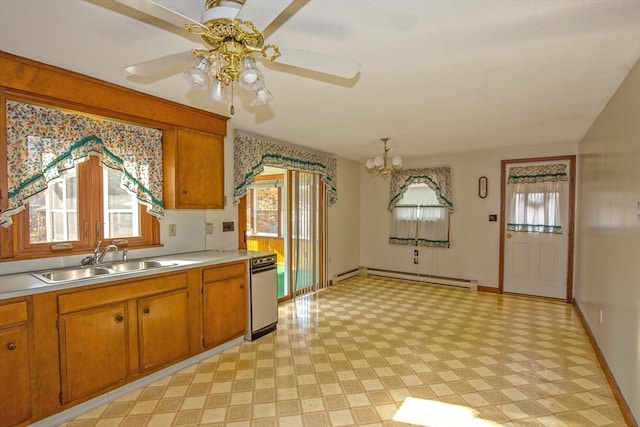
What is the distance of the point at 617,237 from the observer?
97.0 inches

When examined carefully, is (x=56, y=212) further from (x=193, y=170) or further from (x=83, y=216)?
(x=193, y=170)

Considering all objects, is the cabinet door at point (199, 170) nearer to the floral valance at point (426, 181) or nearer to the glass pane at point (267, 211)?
the glass pane at point (267, 211)

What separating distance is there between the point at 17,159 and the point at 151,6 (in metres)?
1.86

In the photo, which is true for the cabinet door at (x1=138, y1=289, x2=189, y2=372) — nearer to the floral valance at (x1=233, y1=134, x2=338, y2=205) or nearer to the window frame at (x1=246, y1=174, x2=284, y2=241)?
the floral valance at (x1=233, y1=134, x2=338, y2=205)

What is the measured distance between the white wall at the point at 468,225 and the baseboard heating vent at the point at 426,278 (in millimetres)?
64

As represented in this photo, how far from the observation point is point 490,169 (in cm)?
523

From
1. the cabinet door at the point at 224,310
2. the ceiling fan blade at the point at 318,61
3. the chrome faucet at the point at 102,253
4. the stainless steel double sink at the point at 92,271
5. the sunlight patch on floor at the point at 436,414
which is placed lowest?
the sunlight patch on floor at the point at 436,414

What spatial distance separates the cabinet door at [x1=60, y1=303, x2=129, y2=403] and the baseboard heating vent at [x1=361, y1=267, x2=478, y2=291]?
15.4ft

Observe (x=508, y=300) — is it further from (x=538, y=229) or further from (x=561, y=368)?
(x=561, y=368)

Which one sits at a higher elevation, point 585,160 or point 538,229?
point 585,160

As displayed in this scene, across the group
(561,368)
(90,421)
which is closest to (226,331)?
(90,421)

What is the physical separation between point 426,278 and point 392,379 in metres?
3.48

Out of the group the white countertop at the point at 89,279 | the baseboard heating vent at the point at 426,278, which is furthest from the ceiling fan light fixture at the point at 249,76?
the baseboard heating vent at the point at 426,278

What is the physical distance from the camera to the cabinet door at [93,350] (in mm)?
2098
